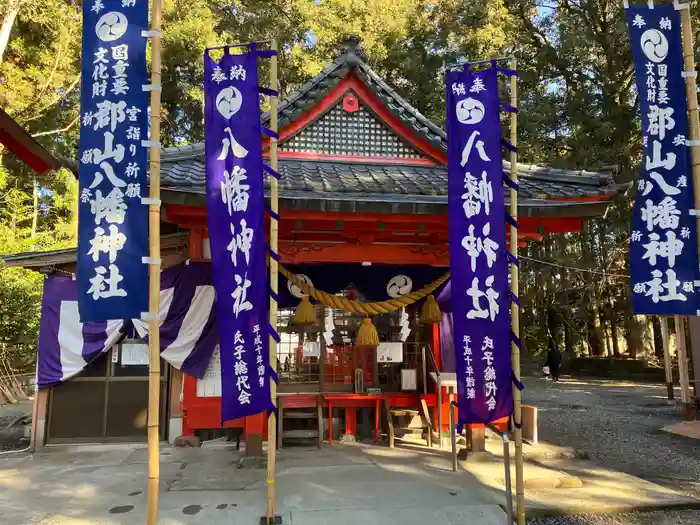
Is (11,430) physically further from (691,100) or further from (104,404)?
(691,100)

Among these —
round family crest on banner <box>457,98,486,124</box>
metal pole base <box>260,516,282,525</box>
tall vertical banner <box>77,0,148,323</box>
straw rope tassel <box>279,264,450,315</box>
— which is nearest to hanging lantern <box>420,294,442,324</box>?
straw rope tassel <box>279,264,450,315</box>

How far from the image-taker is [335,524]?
17.4 feet

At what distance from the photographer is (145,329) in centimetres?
862

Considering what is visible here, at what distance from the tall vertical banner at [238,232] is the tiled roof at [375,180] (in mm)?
1313

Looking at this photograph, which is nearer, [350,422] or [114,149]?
[114,149]

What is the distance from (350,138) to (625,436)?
335 inches

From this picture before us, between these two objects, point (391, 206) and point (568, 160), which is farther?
point (568, 160)

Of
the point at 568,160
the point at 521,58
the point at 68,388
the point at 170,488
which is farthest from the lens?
the point at 521,58

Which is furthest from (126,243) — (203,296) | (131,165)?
(203,296)

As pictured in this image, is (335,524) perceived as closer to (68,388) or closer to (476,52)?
(68,388)

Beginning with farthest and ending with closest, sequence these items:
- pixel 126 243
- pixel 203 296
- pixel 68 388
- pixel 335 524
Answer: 1. pixel 68 388
2. pixel 203 296
3. pixel 335 524
4. pixel 126 243

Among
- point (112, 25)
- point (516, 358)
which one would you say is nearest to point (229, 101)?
point (112, 25)

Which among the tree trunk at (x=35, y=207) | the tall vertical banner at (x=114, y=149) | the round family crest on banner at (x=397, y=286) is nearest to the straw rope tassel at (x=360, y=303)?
the round family crest on banner at (x=397, y=286)

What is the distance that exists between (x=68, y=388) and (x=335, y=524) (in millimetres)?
6253
